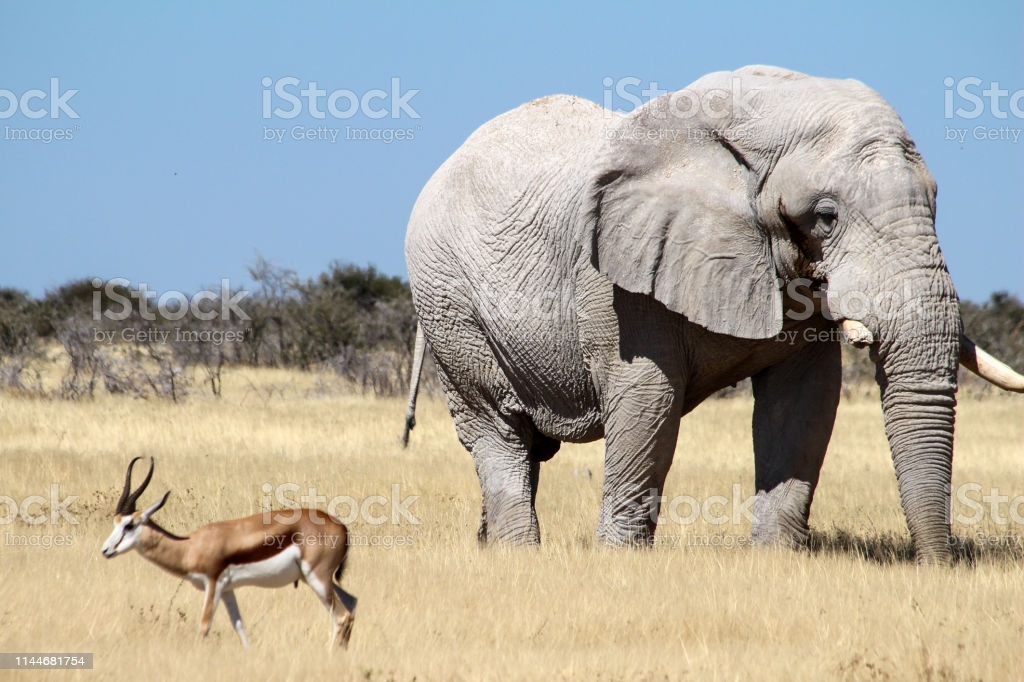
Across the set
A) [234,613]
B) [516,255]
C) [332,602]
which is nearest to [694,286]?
[516,255]

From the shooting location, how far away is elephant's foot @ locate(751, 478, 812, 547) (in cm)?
790

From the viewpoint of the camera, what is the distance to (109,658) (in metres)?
5.47

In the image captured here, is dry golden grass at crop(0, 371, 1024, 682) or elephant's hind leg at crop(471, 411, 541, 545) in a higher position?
elephant's hind leg at crop(471, 411, 541, 545)

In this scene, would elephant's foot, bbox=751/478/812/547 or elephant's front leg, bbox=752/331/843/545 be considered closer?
elephant's front leg, bbox=752/331/843/545

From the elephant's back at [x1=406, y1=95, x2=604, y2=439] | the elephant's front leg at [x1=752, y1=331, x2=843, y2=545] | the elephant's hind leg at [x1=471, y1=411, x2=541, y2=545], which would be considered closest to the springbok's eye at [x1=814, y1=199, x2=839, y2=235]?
the elephant's front leg at [x1=752, y1=331, x2=843, y2=545]

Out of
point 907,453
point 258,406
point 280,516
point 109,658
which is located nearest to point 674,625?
point 907,453

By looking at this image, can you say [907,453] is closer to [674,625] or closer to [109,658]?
[674,625]

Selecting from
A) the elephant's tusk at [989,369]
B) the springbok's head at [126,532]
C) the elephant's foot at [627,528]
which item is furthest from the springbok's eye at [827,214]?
the springbok's head at [126,532]

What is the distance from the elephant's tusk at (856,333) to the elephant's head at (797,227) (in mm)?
26

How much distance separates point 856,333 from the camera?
255 inches

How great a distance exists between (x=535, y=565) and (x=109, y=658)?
2779mm

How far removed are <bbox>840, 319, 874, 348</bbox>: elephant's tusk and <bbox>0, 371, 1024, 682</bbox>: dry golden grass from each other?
4.03 ft

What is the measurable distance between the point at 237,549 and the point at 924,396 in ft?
11.3

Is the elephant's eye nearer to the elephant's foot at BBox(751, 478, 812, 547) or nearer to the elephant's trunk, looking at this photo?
the elephant's trunk
